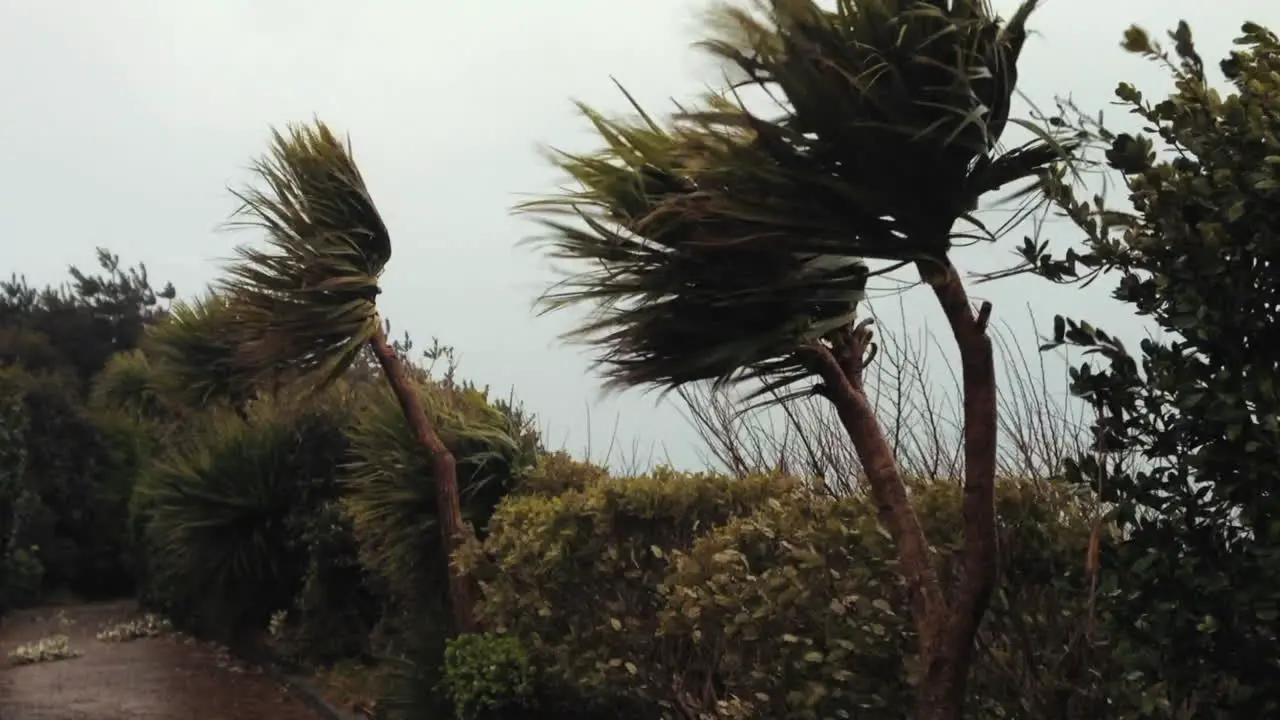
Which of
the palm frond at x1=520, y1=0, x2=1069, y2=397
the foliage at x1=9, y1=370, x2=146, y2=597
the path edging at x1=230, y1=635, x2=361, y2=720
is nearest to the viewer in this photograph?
the palm frond at x1=520, y1=0, x2=1069, y2=397

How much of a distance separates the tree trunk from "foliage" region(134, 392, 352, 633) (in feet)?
14.1

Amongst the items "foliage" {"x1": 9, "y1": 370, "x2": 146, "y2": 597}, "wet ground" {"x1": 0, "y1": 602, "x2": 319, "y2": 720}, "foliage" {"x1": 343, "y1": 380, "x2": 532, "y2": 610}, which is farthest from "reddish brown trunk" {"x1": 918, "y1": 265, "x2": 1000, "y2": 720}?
"foliage" {"x1": 9, "y1": 370, "x2": 146, "y2": 597}

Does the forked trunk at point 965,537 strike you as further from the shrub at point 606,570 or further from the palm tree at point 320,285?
the palm tree at point 320,285

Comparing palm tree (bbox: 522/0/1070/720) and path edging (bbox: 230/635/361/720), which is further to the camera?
path edging (bbox: 230/635/361/720)

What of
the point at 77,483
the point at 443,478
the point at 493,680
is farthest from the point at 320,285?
the point at 77,483

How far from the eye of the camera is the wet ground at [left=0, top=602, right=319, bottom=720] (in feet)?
34.9

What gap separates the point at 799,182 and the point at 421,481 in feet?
21.3

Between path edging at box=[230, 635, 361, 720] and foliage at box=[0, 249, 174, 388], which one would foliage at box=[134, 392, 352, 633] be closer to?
path edging at box=[230, 635, 361, 720]

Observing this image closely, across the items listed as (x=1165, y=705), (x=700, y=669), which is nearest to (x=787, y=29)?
(x=1165, y=705)

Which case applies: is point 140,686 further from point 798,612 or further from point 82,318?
point 82,318

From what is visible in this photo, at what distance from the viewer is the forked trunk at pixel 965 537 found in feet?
11.1

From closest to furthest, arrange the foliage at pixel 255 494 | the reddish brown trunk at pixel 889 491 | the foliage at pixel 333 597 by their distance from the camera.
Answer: the reddish brown trunk at pixel 889 491 < the foliage at pixel 333 597 < the foliage at pixel 255 494

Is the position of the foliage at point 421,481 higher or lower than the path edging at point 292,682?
higher

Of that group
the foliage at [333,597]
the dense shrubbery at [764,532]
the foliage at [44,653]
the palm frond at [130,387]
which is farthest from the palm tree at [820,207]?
the palm frond at [130,387]
